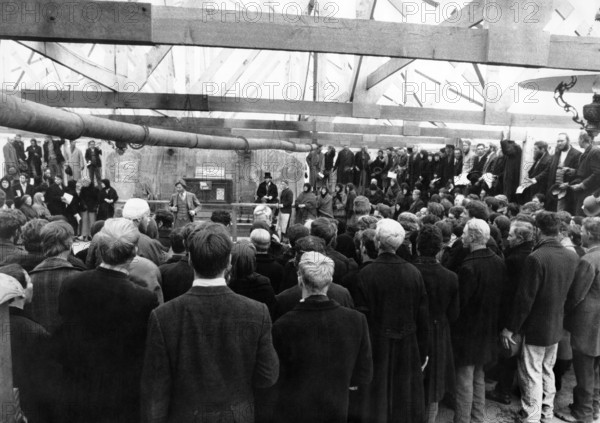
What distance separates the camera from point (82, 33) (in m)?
3.79

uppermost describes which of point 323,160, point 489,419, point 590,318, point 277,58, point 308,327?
point 277,58

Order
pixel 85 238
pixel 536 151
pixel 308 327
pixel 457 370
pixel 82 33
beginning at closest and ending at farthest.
A: pixel 308 327, pixel 82 33, pixel 457 370, pixel 536 151, pixel 85 238

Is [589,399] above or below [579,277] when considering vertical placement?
below

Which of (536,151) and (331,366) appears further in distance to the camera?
(536,151)

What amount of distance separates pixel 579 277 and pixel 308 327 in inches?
102

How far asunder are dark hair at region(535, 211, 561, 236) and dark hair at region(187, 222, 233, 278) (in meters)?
2.80

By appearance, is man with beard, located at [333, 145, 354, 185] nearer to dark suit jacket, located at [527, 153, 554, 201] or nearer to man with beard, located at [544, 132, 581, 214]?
dark suit jacket, located at [527, 153, 554, 201]

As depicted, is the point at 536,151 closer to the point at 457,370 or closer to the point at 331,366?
the point at 457,370

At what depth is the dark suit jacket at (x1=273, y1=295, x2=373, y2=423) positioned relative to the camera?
2818 mm

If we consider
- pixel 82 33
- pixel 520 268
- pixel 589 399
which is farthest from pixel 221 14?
pixel 589 399

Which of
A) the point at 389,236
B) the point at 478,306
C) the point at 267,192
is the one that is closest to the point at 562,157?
the point at 478,306

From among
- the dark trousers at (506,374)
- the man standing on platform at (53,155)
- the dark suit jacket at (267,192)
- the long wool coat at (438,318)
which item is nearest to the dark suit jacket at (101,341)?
the long wool coat at (438,318)

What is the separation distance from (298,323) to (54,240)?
1664mm

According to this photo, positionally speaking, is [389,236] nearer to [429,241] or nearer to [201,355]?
[429,241]
